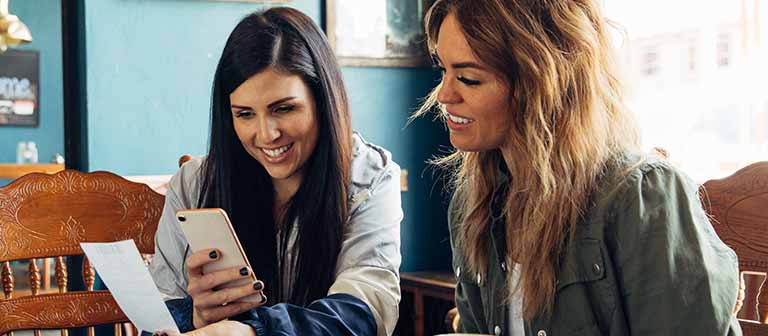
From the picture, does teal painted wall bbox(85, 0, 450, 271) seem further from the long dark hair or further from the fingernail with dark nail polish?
the fingernail with dark nail polish

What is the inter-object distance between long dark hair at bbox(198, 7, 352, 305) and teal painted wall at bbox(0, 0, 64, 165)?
1.51 m

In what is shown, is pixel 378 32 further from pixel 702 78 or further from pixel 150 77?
pixel 702 78

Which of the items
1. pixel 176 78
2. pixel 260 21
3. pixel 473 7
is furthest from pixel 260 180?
pixel 176 78

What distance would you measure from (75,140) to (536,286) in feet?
7.57

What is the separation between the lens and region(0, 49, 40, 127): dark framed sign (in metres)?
3.15

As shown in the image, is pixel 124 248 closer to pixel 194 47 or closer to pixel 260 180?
pixel 260 180

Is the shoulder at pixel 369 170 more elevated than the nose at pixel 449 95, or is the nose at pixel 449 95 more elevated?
the nose at pixel 449 95

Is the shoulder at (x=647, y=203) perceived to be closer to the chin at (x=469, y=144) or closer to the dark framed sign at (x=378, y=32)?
the chin at (x=469, y=144)

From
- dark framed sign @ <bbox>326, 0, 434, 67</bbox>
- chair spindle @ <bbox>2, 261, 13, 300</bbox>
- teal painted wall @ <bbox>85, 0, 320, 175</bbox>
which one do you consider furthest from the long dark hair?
dark framed sign @ <bbox>326, 0, 434, 67</bbox>

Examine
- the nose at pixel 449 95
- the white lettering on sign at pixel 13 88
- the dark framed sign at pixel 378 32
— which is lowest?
the nose at pixel 449 95

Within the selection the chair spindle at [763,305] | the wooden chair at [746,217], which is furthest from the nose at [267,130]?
the chair spindle at [763,305]

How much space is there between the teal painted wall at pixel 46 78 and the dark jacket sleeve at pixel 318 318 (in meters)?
1.95

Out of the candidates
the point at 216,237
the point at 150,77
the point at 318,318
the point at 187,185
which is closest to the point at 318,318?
the point at 318,318

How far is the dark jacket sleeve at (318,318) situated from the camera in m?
1.47
